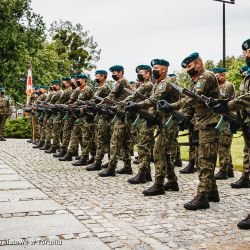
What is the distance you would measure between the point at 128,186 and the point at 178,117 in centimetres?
188

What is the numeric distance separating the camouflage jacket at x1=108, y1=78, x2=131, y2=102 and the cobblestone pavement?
A: 1739 millimetres

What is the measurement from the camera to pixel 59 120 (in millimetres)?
13938

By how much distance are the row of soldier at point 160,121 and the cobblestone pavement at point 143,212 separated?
28 cm

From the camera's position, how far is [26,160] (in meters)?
12.2

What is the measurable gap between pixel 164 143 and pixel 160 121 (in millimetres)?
468

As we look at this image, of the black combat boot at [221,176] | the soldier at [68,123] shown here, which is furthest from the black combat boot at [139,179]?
the soldier at [68,123]

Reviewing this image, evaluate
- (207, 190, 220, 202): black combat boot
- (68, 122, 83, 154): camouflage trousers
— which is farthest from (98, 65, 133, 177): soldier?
(207, 190, 220, 202): black combat boot

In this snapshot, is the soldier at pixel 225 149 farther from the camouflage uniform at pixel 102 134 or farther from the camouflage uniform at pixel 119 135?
the camouflage uniform at pixel 102 134

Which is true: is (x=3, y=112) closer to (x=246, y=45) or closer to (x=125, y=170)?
(x=125, y=170)

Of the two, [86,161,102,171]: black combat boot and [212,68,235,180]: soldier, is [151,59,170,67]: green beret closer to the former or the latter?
[212,68,235,180]: soldier

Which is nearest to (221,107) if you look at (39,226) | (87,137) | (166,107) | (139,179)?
(166,107)

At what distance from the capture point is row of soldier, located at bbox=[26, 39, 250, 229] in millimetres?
6395

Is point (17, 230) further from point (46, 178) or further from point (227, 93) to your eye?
point (227, 93)

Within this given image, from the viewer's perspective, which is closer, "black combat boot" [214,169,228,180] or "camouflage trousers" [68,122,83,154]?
"black combat boot" [214,169,228,180]
